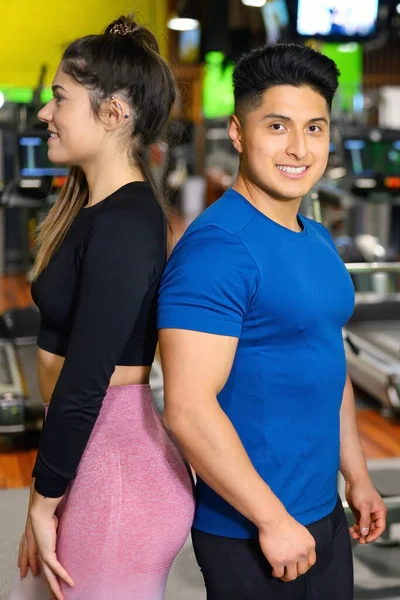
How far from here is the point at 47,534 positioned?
51.2 inches

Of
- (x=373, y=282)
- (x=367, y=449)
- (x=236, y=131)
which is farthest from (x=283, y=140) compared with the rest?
(x=373, y=282)

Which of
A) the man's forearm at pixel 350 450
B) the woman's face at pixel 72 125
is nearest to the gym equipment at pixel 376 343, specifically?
the man's forearm at pixel 350 450

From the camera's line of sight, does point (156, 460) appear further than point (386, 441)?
No

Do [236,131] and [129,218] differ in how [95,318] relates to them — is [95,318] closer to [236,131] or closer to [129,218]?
[129,218]

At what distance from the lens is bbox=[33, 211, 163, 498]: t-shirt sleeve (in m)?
1.23

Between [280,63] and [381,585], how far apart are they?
194 cm

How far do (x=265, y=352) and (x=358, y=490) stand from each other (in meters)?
0.46

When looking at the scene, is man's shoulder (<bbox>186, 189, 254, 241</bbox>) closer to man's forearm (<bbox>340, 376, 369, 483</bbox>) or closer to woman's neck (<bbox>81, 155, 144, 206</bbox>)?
woman's neck (<bbox>81, 155, 144, 206</bbox>)

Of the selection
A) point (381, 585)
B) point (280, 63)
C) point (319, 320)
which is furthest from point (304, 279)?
point (381, 585)

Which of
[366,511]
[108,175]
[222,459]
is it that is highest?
[108,175]

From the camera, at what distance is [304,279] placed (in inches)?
51.1

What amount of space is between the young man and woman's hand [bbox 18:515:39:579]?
263 mm

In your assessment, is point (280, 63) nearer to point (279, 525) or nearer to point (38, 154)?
point (279, 525)

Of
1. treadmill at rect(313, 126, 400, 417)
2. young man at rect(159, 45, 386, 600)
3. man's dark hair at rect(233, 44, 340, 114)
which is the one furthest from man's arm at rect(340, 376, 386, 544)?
treadmill at rect(313, 126, 400, 417)
